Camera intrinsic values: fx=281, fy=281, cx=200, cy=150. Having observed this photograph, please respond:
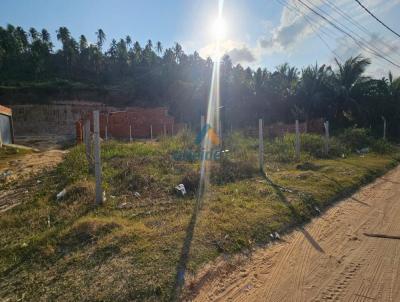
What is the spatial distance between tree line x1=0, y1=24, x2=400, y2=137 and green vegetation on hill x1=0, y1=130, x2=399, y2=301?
16.6 m

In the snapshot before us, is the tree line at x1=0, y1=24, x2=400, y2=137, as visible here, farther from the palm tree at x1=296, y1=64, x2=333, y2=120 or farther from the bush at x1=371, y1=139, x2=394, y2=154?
the bush at x1=371, y1=139, x2=394, y2=154

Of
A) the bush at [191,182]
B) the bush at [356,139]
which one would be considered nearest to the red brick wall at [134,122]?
the bush at [356,139]

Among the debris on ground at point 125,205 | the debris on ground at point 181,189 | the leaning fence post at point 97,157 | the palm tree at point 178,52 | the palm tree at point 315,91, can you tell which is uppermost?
the palm tree at point 178,52

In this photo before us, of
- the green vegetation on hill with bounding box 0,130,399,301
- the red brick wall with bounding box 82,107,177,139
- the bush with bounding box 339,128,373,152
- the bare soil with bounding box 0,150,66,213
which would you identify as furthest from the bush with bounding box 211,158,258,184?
the red brick wall with bounding box 82,107,177,139

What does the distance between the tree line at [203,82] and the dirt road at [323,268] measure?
18.9 m

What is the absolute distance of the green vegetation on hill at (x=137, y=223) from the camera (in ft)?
9.01

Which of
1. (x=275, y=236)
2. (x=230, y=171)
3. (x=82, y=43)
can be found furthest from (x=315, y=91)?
(x=82, y=43)

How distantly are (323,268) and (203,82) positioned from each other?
104 ft

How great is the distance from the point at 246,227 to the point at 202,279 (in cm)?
131

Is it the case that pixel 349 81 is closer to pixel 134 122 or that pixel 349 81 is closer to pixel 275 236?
pixel 134 122

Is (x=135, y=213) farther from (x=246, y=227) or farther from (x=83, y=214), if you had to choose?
(x=246, y=227)

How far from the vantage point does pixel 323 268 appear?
3.15m

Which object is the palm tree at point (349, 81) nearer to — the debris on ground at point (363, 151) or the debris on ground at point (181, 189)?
the debris on ground at point (363, 151)

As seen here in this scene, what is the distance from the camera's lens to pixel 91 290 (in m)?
2.59
